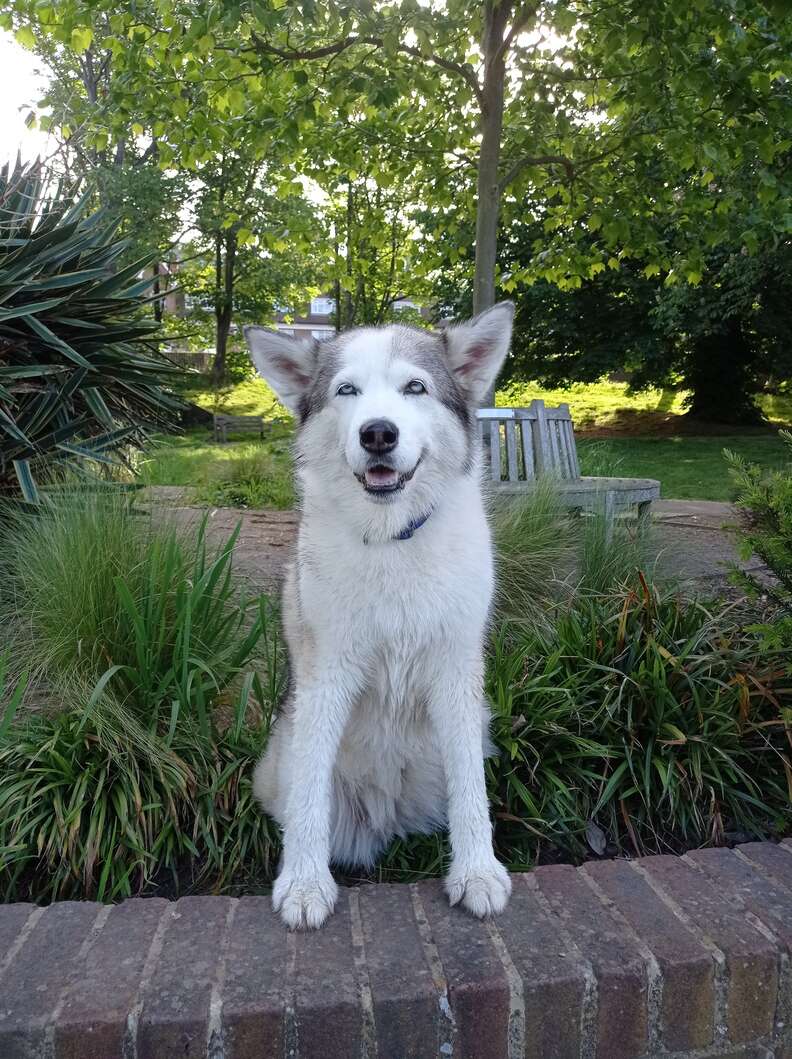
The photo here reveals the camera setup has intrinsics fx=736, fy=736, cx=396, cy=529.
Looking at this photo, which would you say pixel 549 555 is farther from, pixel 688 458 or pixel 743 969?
pixel 688 458

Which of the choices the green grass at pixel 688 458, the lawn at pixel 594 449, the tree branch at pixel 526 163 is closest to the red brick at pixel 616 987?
the lawn at pixel 594 449

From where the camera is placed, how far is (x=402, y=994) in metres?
1.57

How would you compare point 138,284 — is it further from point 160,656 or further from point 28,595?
point 160,656

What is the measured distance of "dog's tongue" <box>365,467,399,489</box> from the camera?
1799 millimetres

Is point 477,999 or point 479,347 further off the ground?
point 479,347

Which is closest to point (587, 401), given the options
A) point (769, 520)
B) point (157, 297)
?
point (157, 297)

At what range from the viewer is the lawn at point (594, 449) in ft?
22.9

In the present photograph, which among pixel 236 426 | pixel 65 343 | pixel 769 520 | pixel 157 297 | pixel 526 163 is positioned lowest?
pixel 769 520

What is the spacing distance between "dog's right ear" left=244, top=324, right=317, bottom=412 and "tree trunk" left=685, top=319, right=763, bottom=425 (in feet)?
64.5

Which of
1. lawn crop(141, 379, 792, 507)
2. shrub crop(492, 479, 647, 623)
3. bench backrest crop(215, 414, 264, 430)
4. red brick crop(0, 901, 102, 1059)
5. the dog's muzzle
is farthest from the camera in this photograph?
bench backrest crop(215, 414, 264, 430)

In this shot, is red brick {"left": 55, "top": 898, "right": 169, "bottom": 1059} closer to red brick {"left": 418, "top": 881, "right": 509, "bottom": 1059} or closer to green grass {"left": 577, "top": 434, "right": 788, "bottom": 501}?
red brick {"left": 418, "top": 881, "right": 509, "bottom": 1059}

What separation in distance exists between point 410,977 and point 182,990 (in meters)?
0.49

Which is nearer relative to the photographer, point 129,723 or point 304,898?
point 304,898

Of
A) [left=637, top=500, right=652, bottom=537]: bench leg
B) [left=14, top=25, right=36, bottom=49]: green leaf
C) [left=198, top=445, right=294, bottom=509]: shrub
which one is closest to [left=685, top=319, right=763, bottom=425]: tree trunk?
[left=198, top=445, right=294, bottom=509]: shrub
